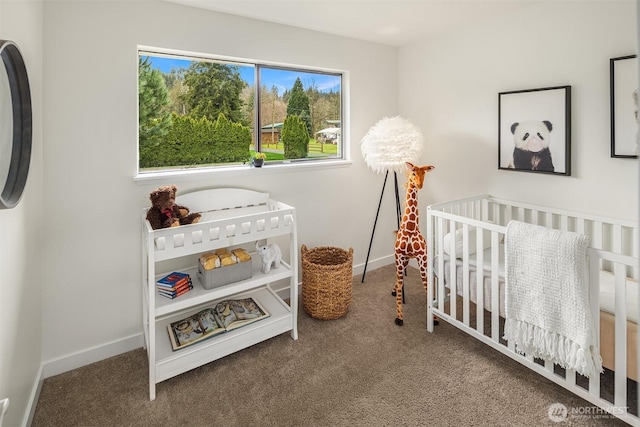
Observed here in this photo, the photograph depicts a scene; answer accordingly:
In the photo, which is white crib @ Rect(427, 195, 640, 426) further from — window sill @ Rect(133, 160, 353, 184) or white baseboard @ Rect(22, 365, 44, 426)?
white baseboard @ Rect(22, 365, 44, 426)

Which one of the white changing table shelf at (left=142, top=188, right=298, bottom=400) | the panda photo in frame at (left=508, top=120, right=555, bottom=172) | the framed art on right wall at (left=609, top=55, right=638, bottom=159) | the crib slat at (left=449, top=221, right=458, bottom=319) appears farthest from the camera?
the panda photo in frame at (left=508, top=120, right=555, bottom=172)

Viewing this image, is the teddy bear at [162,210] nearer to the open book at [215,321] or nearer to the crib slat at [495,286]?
the open book at [215,321]

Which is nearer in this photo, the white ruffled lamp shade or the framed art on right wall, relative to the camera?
the framed art on right wall

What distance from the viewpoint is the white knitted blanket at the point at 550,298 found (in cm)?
161

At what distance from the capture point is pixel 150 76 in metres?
2.44

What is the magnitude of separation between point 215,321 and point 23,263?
1.09m

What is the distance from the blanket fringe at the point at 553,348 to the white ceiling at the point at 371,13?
2.19 meters

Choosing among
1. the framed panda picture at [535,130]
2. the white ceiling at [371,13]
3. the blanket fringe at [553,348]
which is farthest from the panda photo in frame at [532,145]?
the blanket fringe at [553,348]

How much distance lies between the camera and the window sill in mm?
2340

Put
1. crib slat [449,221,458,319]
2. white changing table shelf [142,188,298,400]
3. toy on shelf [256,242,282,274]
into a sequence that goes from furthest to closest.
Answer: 1. toy on shelf [256,242,282,274]
2. crib slat [449,221,458,319]
3. white changing table shelf [142,188,298,400]

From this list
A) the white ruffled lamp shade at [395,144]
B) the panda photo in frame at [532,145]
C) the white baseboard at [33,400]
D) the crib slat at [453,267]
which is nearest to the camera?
the white baseboard at [33,400]

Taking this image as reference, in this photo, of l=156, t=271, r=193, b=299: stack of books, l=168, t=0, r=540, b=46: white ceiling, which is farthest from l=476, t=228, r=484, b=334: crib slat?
l=156, t=271, r=193, b=299: stack of books

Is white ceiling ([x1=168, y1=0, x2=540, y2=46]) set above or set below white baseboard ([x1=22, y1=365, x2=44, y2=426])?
above

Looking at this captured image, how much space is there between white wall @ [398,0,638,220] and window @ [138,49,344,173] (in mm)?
904
